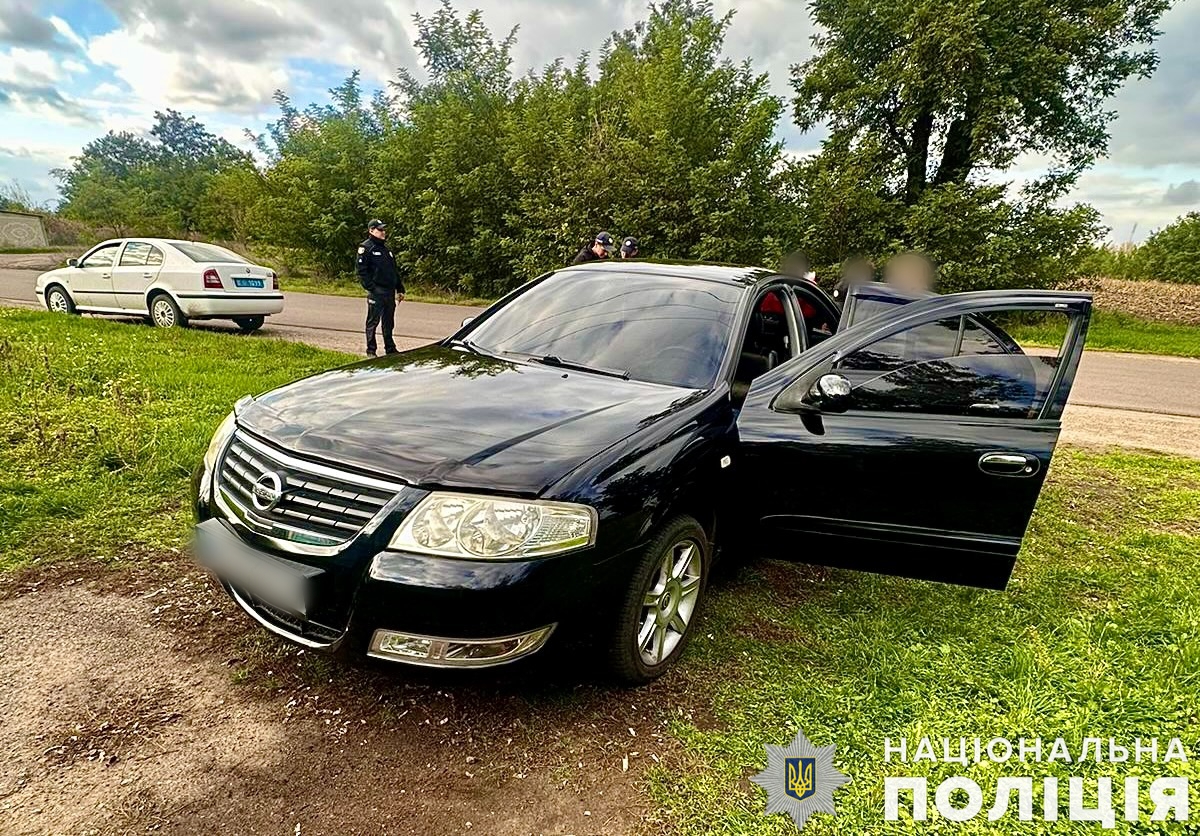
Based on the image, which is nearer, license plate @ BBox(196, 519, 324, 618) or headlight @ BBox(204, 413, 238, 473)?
license plate @ BBox(196, 519, 324, 618)

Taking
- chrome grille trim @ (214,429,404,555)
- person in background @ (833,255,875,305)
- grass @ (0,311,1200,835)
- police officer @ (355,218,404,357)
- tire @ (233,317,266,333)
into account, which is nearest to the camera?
chrome grille trim @ (214,429,404,555)

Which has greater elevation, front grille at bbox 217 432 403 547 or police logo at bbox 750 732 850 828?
front grille at bbox 217 432 403 547

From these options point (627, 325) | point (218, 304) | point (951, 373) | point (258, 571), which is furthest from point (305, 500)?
point (218, 304)

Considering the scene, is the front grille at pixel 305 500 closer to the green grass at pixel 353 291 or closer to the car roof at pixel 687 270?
the car roof at pixel 687 270

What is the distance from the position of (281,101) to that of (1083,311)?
33.0 metres

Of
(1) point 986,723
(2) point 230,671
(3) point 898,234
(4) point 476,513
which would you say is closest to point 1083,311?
(1) point 986,723

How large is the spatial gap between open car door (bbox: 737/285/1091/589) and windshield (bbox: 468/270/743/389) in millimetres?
340

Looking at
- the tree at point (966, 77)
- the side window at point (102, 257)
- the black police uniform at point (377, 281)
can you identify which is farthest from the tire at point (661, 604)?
the tree at point (966, 77)

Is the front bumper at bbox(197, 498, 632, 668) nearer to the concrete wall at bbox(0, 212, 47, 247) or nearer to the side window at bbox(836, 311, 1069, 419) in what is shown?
the side window at bbox(836, 311, 1069, 419)

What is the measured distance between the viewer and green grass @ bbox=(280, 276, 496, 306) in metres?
18.5

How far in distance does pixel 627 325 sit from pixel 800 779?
2055mm

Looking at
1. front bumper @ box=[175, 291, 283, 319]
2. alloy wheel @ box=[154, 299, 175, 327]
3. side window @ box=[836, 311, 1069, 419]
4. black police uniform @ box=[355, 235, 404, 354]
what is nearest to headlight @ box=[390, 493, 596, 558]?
side window @ box=[836, 311, 1069, 419]

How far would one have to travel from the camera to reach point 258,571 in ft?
6.81

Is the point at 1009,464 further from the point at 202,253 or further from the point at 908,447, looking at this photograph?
the point at 202,253
